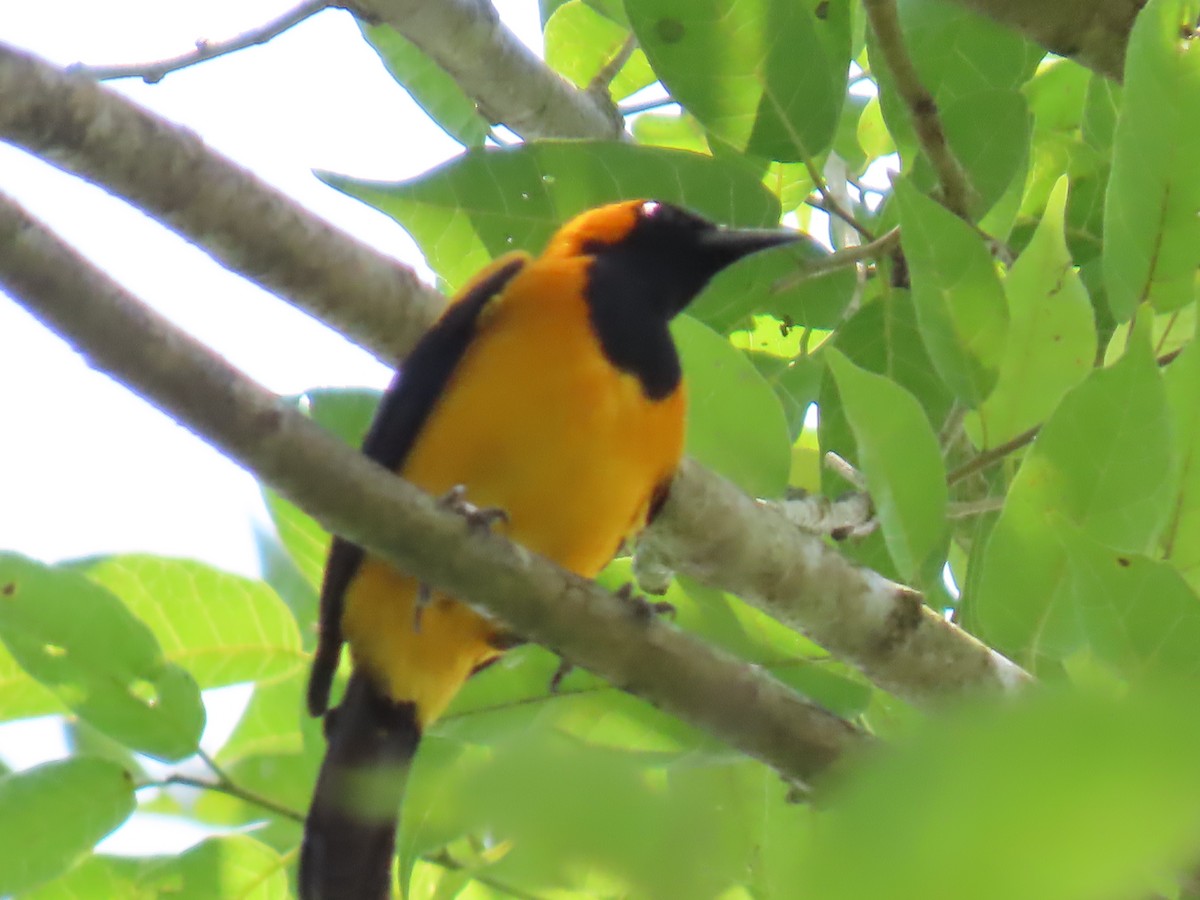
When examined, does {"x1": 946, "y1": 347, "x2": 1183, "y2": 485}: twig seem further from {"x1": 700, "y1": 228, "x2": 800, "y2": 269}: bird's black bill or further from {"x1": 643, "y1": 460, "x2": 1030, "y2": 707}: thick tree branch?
{"x1": 700, "y1": 228, "x2": 800, "y2": 269}: bird's black bill

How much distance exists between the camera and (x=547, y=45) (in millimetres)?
4742

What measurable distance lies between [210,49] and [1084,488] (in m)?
2.73

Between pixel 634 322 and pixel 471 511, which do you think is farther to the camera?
pixel 634 322

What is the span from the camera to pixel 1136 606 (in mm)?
1997

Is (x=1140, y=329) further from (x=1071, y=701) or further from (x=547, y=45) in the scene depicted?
(x=547, y=45)

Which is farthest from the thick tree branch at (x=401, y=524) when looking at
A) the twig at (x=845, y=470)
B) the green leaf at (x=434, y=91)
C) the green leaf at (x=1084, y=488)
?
the green leaf at (x=434, y=91)

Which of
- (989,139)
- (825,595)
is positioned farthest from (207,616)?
(989,139)

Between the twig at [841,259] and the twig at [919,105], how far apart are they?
180 millimetres

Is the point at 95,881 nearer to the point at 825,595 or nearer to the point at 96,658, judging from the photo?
the point at 96,658

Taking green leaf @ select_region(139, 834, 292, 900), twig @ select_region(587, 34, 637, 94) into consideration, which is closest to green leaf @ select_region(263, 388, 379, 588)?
green leaf @ select_region(139, 834, 292, 900)

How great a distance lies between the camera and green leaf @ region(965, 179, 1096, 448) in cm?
275

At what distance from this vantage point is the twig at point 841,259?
11.4 feet

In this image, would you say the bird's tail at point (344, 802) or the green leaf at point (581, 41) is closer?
the bird's tail at point (344, 802)

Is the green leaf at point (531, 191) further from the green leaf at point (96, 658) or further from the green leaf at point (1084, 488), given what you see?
the green leaf at point (1084, 488)
